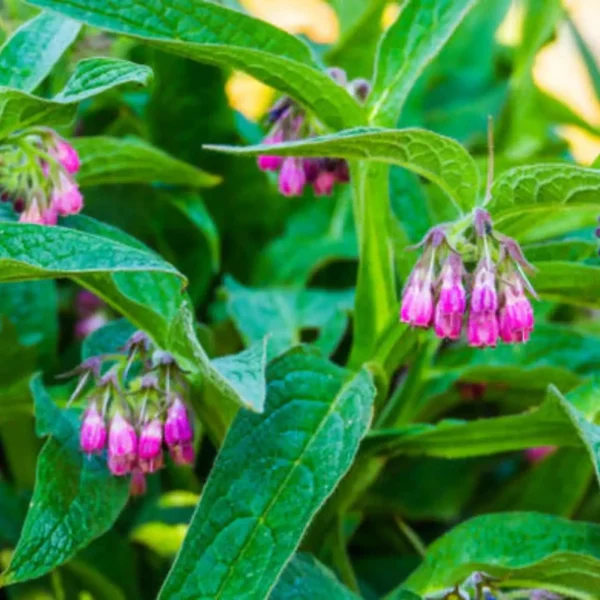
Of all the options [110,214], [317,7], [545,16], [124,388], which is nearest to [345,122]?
[124,388]

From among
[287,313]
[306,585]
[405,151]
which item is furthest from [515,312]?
[287,313]

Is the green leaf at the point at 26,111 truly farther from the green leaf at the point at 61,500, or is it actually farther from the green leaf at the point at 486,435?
the green leaf at the point at 486,435

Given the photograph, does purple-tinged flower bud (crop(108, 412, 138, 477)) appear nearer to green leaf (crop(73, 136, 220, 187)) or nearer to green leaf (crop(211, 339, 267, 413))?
green leaf (crop(211, 339, 267, 413))

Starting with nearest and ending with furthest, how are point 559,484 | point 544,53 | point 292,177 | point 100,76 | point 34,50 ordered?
point 100,76 < point 34,50 < point 292,177 < point 559,484 < point 544,53

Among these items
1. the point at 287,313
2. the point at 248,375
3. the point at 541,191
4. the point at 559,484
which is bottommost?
the point at 559,484

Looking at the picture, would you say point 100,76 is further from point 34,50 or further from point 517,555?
point 517,555
